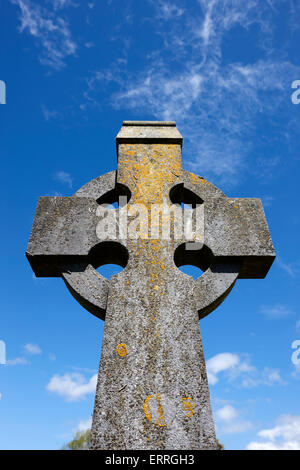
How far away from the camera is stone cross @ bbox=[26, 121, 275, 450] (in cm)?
255

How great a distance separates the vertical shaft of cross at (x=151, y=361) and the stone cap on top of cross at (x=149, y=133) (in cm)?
58

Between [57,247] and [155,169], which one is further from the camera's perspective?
[155,169]

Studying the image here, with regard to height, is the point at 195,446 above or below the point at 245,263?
below

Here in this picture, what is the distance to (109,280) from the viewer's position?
124 inches

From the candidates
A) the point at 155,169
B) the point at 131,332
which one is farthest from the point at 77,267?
the point at 155,169

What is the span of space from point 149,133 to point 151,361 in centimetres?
217

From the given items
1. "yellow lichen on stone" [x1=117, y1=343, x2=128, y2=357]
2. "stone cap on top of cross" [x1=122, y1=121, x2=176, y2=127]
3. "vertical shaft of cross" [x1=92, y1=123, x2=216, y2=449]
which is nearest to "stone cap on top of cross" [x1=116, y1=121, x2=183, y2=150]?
"stone cap on top of cross" [x1=122, y1=121, x2=176, y2=127]

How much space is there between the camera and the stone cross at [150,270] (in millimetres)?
2549

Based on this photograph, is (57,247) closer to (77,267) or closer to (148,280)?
(77,267)

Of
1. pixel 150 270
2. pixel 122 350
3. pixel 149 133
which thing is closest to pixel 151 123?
pixel 149 133

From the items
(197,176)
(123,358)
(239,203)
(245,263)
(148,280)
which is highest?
(197,176)

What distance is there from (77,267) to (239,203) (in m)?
1.56

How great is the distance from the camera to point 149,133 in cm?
390

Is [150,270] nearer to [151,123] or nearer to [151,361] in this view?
[151,361]
